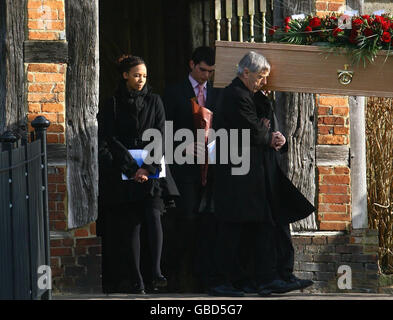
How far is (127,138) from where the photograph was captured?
8.62 metres

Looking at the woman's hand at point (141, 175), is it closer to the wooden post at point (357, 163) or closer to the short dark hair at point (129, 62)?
the short dark hair at point (129, 62)

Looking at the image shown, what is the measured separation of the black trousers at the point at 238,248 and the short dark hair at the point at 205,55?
1.33 metres

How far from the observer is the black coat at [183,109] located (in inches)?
349

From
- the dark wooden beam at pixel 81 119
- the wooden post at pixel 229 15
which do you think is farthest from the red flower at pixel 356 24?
the dark wooden beam at pixel 81 119

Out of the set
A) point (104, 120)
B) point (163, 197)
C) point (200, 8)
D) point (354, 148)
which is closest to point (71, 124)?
point (104, 120)

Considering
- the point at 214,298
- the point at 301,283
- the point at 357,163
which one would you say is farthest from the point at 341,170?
the point at 214,298

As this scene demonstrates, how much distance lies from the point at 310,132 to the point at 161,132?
1392 millimetres

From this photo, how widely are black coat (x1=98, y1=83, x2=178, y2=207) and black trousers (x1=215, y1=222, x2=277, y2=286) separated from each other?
23.9 inches

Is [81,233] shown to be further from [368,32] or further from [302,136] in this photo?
[368,32]

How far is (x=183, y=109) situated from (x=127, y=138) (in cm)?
54

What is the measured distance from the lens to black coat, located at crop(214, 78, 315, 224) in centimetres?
819

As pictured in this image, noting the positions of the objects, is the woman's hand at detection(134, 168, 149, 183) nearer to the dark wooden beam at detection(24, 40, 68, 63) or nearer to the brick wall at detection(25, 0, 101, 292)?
the brick wall at detection(25, 0, 101, 292)

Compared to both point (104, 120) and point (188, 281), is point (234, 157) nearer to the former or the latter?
point (104, 120)

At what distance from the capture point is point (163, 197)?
8688mm
